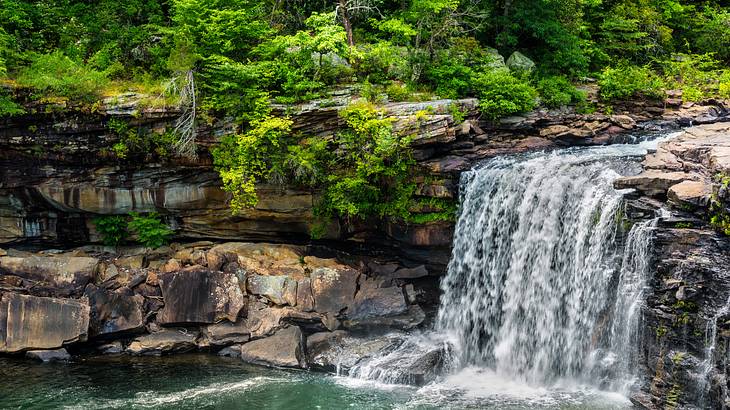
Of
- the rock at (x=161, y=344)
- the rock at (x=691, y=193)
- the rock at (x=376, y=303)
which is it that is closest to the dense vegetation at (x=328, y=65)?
the rock at (x=376, y=303)

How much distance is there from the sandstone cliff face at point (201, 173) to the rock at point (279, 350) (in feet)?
11.1

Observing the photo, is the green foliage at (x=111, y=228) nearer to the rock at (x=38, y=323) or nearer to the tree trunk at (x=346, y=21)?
the rock at (x=38, y=323)

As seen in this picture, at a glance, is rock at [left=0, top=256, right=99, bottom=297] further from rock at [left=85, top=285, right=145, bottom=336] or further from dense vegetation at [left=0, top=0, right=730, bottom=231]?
dense vegetation at [left=0, top=0, right=730, bottom=231]

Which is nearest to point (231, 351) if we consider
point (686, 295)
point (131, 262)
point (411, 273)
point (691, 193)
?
point (131, 262)

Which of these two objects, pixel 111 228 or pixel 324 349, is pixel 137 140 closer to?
pixel 111 228

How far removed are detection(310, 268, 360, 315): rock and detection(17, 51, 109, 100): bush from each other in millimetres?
8161

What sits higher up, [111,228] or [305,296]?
[111,228]

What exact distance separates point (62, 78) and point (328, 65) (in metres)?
7.56

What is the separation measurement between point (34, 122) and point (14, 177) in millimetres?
1911

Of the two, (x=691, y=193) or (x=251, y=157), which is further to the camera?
(x=251, y=157)

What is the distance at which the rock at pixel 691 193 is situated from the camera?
1186cm

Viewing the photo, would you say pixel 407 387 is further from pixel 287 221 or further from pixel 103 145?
pixel 103 145

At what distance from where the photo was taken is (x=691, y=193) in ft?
39.6

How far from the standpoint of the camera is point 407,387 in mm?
14102
